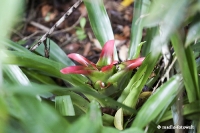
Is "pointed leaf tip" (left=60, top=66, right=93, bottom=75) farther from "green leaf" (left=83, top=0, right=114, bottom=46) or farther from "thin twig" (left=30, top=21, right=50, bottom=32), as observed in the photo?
"thin twig" (left=30, top=21, right=50, bottom=32)

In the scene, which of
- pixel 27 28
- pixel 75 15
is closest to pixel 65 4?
pixel 75 15

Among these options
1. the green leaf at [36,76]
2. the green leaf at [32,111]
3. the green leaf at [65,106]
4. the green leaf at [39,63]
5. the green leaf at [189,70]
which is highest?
the green leaf at [36,76]

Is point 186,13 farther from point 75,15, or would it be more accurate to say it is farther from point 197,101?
point 75,15

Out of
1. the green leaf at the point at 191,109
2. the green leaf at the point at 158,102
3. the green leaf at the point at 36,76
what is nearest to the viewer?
the green leaf at the point at 158,102

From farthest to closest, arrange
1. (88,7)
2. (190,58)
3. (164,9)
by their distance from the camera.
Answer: (88,7) < (190,58) < (164,9)

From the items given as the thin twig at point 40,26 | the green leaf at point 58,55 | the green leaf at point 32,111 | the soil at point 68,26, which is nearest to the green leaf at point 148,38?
the green leaf at point 58,55

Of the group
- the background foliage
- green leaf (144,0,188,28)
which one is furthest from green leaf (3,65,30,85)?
green leaf (144,0,188,28)

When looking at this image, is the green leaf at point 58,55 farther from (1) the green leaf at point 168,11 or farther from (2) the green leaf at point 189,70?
(1) the green leaf at point 168,11
